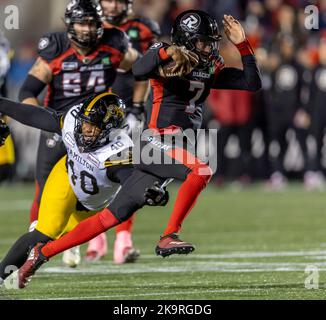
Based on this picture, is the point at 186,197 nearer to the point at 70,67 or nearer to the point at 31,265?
the point at 31,265

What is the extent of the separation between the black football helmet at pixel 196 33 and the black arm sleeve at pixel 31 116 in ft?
3.16

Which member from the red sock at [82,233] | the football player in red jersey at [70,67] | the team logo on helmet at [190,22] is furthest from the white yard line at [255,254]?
the team logo on helmet at [190,22]

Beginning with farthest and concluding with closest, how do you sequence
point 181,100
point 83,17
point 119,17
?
point 119,17 < point 83,17 < point 181,100

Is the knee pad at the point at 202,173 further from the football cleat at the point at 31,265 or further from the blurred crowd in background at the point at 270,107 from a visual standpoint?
the blurred crowd in background at the point at 270,107

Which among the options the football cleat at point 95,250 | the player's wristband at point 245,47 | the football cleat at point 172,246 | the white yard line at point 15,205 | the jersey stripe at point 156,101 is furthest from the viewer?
the white yard line at point 15,205

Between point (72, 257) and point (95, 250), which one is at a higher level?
point (95, 250)

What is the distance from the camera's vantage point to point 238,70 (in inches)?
285

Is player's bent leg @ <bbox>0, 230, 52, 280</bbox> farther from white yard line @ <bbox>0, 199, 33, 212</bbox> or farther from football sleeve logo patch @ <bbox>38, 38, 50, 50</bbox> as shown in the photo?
white yard line @ <bbox>0, 199, 33, 212</bbox>

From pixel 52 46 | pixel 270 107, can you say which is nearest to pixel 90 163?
pixel 52 46

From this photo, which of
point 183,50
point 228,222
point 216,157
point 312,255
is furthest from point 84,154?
point 216,157

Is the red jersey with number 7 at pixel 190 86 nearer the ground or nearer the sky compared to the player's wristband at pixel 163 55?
nearer the ground

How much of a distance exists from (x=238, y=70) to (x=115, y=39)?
1405 mm

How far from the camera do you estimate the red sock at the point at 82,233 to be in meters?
6.72

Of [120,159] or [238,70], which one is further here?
[238,70]
